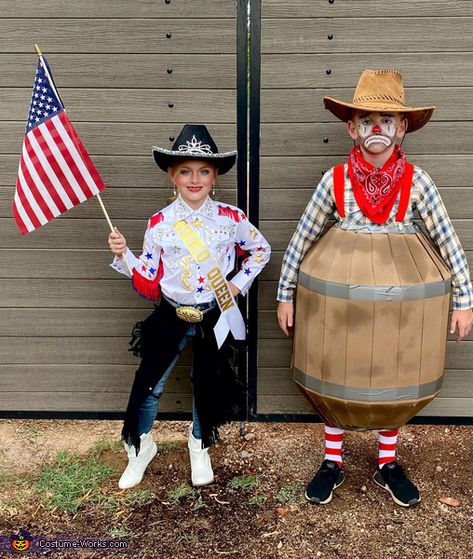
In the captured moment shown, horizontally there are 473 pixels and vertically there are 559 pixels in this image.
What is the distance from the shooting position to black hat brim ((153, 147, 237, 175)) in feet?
9.61

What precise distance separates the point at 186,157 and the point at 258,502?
5.79ft

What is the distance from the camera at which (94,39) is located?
3.35 meters

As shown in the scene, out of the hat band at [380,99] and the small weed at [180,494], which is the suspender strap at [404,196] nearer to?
the hat band at [380,99]

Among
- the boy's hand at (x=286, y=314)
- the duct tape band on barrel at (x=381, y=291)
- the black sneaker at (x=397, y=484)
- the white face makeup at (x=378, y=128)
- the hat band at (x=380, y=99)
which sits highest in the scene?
the hat band at (x=380, y=99)

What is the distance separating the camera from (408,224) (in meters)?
2.95

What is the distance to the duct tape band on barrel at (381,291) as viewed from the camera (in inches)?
108

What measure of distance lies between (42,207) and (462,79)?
230 cm

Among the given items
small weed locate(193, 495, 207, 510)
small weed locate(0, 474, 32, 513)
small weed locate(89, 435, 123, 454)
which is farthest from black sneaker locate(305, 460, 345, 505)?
small weed locate(0, 474, 32, 513)

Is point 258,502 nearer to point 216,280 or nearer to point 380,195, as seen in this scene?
point 216,280

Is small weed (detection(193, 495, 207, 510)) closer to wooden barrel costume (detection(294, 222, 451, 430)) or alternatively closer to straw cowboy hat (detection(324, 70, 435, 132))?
wooden barrel costume (detection(294, 222, 451, 430))

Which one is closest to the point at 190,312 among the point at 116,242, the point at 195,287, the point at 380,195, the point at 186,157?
the point at 195,287

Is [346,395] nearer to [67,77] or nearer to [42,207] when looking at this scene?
[42,207]

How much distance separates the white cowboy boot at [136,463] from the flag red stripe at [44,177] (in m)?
1.32

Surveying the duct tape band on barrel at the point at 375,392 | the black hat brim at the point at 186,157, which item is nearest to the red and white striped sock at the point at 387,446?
the duct tape band on barrel at the point at 375,392
